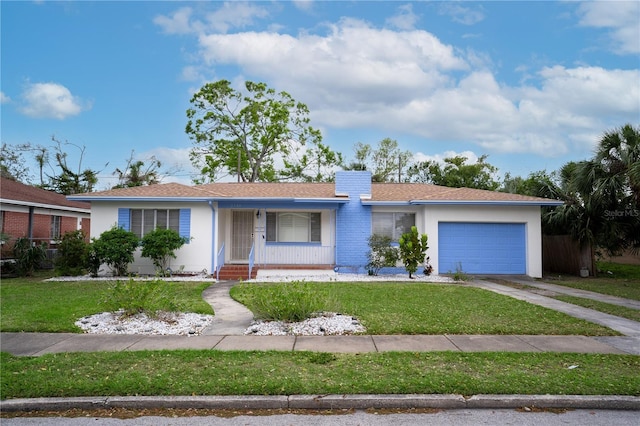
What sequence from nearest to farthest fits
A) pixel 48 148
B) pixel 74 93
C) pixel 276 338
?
1. pixel 276 338
2. pixel 74 93
3. pixel 48 148

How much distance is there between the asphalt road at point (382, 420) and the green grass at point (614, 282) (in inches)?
372

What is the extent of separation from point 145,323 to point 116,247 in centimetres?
775

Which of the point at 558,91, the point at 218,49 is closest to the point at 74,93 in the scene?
the point at 218,49

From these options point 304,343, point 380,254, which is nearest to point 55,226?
point 380,254

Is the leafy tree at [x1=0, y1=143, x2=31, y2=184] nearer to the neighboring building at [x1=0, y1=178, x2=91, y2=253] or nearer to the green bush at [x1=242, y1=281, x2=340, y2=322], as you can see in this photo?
the neighboring building at [x1=0, y1=178, x2=91, y2=253]

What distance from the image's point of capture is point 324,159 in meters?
37.9

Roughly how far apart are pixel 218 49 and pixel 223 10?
2539 mm

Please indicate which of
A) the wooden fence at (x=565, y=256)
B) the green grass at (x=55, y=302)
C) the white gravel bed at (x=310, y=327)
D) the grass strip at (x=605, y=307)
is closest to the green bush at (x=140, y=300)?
the green grass at (x=55, y=302)

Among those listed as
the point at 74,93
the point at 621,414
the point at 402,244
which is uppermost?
the point at 74,93

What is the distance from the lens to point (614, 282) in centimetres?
1567

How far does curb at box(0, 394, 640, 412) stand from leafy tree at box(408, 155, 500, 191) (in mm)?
33119

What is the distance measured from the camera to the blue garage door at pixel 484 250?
1700 centimetres

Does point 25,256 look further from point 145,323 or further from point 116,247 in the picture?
point 145,323

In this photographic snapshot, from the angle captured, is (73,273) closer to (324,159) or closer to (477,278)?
(477,278)
